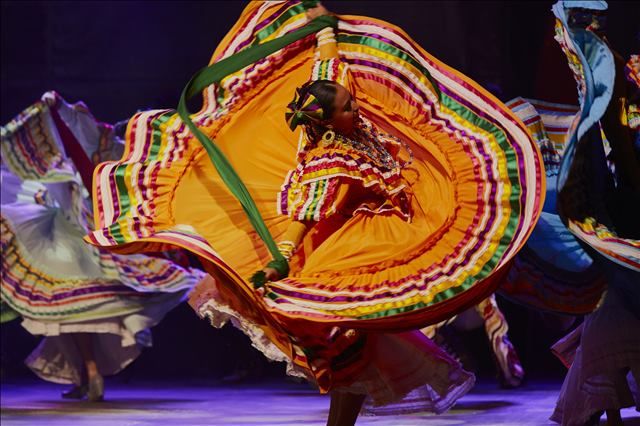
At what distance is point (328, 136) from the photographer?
12.4 feet

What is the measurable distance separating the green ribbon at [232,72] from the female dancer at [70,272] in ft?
7.59

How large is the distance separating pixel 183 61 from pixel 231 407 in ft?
8.44

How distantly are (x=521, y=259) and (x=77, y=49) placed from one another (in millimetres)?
4270

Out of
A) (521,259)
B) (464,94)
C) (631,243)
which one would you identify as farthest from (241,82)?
(631,243)

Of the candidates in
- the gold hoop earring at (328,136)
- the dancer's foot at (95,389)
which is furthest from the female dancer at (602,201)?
the dancer's foot at (95,389)

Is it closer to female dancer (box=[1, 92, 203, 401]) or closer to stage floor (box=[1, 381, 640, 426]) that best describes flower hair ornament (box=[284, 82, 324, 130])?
stage floor (box=[1, 381, 640, 426])

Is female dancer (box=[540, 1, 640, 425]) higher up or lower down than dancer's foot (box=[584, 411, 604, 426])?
higher up

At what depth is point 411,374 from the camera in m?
3.65

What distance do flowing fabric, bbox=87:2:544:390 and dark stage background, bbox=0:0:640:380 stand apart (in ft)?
8.92

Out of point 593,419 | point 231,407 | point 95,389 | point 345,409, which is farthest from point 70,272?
point 593,419

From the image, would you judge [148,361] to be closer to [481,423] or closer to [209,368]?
[209,368]

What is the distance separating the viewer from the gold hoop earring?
3.78 meters

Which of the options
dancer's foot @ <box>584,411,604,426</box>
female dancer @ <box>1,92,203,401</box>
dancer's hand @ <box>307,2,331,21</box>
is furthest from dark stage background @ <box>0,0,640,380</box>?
dancer's foot @ <box>584,411,604,426</box>

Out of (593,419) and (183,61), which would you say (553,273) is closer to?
(593,419)
